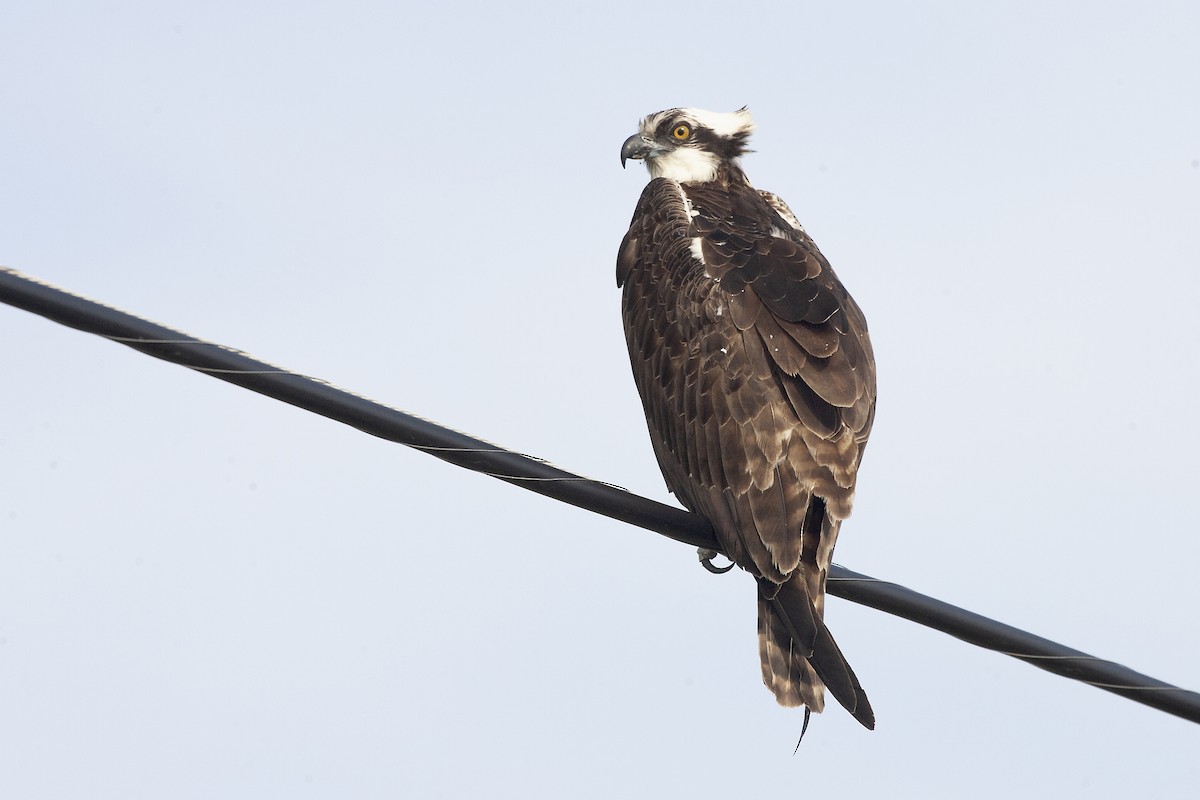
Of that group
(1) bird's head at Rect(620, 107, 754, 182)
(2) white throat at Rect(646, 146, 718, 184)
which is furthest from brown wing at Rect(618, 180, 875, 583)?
(1) bird's head at Rect(620, 107, 754, 182)

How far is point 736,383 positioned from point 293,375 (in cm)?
303

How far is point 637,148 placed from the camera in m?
10.6

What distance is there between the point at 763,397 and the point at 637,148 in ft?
12.0

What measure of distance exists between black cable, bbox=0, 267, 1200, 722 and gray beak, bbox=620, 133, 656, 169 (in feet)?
13.9

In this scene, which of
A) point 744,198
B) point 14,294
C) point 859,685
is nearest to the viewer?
point 14,294

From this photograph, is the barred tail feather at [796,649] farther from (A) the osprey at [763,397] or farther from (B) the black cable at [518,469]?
(B) the black cable at [518,469]

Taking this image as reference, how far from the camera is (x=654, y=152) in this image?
1059 cm

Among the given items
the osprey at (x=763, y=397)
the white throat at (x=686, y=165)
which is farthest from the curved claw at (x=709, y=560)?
the white throat at (x=686, y=165)

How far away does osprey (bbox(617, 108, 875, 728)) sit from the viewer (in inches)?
275

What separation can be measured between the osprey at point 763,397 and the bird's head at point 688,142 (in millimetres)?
1345

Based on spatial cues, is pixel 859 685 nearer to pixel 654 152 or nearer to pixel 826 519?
pixel 826 519

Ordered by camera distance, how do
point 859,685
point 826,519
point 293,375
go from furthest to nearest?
point 826,519 → point 859,685 → point 293,375

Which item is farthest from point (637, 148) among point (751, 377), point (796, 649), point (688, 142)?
point (796, 649)

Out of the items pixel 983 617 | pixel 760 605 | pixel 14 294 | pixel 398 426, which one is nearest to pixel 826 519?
pixel 760 605
